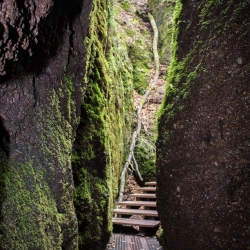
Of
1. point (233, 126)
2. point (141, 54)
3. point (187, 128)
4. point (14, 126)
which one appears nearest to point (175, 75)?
point (187, 128)

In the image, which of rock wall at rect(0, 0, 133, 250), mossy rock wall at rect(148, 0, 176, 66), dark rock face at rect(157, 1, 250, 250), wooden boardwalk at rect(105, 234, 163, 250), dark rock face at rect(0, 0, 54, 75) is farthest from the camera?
mossy rock wall at rect(148, 0, 176, 66)

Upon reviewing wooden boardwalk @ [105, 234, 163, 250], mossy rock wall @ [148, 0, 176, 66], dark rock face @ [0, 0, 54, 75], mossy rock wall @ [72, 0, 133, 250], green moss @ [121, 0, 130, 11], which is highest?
green moss @ [121, 0, 130, 11]

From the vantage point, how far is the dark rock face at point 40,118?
6.64 ft

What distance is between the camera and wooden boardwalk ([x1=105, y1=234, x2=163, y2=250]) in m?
4.49

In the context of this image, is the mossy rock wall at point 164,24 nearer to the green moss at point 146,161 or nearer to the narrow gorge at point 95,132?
the green moss at point 146,161

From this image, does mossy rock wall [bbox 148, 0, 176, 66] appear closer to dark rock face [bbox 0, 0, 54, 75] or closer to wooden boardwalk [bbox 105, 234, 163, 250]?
wooden boardwalk [bbox 105, 234, 163, 250]

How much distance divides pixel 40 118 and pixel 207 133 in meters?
2.06

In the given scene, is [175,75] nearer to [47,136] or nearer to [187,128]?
[187,128]

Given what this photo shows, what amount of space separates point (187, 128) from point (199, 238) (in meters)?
1.46

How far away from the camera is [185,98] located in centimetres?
340

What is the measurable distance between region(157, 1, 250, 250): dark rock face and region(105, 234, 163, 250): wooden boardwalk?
107 cm

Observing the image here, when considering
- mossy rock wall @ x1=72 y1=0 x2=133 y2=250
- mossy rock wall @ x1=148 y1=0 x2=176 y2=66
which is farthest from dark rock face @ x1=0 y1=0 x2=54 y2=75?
mossy rock wall @ x1=148 y1=0 x2=176 y2=66

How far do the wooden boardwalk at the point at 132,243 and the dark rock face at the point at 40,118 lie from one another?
6.61ft

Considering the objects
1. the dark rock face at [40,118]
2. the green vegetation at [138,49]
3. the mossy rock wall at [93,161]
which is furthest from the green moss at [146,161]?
the dark rock face at [40,118]
